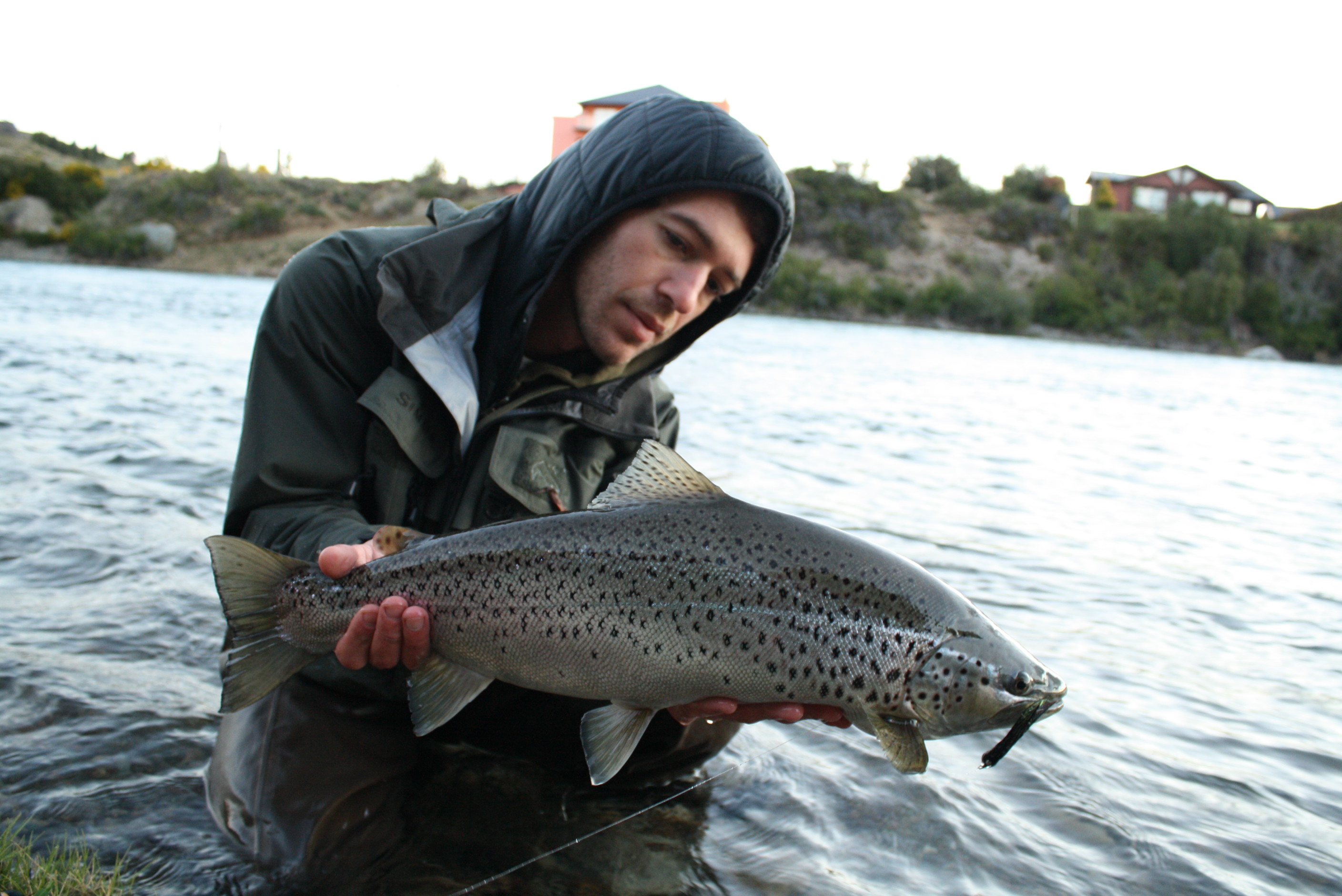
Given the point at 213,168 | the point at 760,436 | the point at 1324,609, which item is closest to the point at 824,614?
the point at 1324,609

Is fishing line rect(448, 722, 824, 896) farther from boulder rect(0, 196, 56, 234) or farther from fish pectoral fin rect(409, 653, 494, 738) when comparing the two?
boulder rect(0, 196, 56, 234)

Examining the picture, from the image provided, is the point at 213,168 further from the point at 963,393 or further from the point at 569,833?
the point at 569,833

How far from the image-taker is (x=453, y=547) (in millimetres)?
2150

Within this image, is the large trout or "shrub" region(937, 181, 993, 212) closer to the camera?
the large trout

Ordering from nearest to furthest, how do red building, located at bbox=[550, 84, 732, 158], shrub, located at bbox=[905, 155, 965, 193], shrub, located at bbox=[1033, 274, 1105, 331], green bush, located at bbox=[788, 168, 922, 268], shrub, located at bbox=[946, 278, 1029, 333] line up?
red building, located at bbox=[550, 84, 732, 158]
shrub, located at bbox=[946, 278, 1029, 333]
shrub, located at bbox=[1033, 274, 1105, 331]
green bush, located at bbox=[788, 168, 922, 268]
shrub, located at bbox=[905, 155, 965, 193]

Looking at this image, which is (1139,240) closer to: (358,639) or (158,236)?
(158,236)

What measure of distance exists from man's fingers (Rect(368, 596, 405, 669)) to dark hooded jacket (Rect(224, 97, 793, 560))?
13.9 inches

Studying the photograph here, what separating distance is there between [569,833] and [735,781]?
27.5 inches

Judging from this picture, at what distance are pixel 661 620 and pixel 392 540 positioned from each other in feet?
2.15

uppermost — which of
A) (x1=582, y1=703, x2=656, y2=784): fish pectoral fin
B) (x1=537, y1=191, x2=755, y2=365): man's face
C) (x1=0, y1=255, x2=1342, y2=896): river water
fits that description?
(x1=537, y1=191, x2=755, y2=365): man's face

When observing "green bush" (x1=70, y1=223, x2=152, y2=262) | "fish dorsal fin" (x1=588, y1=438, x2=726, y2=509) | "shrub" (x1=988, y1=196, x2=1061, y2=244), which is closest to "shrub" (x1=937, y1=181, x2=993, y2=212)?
"shrub" (x1=988, y1=196, x2=1061, y2=244)

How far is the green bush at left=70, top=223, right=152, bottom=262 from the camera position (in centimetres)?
4550

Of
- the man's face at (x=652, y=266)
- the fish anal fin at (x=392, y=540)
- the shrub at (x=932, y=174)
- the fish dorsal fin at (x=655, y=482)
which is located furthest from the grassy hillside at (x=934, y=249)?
the fish anal fin at (x=392, y=540)

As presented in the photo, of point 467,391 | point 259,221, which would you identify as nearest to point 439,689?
point 467,391
